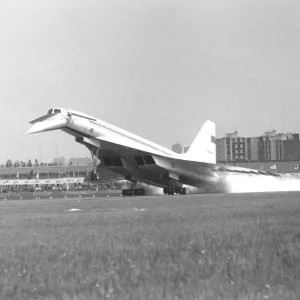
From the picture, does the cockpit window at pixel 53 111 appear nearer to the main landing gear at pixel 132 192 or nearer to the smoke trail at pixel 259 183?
the main landing gear at pixel 132 192

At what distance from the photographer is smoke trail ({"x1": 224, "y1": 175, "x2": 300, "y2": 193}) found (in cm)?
5616

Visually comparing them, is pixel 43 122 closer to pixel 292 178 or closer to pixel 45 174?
pixel 292 178

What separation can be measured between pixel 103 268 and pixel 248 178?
53483 millimetres

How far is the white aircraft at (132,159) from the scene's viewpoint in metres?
43.9

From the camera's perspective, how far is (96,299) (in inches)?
227

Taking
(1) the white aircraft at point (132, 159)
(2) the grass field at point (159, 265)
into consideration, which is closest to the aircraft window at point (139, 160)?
(1) the white aircraft at point (132, 159)

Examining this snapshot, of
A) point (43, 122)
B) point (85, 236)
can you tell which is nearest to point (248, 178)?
point (43, 122)

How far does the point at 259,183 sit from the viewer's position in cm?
6031

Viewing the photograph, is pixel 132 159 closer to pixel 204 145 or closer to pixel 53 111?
pixel 53 111

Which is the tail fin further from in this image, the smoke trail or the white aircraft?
the smoke trail

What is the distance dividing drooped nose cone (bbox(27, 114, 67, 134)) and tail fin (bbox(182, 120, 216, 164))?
19924 mm

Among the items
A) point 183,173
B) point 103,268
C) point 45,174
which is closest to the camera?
point 103,268

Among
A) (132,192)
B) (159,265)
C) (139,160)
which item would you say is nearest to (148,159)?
(139,160)

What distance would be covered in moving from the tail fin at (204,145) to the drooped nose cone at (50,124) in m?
19.9
